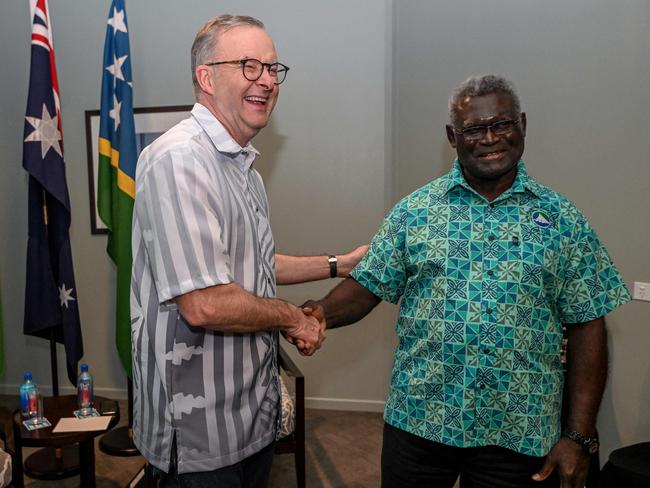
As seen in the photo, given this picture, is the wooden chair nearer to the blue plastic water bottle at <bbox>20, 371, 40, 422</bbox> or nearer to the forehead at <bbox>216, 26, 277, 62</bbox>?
the blue plastic water bottle at <bbox>20, 371, 40, 422</bbox>

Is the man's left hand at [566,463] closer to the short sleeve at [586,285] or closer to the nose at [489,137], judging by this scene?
the short sleeve at [586,285]

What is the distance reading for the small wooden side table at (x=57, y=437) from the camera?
2.48 metres

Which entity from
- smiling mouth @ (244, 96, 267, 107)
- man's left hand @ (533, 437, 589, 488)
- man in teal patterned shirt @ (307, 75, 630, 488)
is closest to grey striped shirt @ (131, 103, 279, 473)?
smiling mouth @ (244, 96, 267, 107)

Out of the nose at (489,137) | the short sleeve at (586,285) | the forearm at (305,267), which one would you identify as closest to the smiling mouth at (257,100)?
the nose at (489,137)

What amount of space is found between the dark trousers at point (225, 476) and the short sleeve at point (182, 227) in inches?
18.1

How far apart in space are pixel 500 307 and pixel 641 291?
159cm

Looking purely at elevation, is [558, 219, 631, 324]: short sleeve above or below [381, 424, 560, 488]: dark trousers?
above

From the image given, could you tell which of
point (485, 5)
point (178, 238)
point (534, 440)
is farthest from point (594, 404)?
point (485, 5)

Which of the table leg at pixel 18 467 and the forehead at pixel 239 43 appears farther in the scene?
the table leg at pixel 18 467

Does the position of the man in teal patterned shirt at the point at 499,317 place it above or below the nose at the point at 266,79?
below

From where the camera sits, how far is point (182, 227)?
1.29 meters

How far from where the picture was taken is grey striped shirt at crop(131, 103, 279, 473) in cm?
130

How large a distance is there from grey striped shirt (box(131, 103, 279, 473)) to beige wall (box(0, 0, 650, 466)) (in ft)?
6.36

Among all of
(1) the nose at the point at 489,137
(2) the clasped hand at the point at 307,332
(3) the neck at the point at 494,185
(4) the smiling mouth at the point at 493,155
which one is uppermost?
(1) the nose at the point at 489,137
